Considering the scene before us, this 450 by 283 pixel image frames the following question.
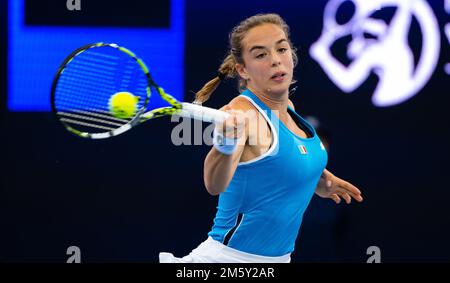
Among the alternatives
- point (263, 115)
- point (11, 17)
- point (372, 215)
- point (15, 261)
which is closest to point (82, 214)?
point (15, 261)

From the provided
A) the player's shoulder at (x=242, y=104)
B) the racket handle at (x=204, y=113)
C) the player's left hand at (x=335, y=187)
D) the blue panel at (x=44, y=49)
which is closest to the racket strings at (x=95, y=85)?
the racket handle at (x=204, y=113)

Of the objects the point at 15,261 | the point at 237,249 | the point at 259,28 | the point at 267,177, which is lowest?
the point at 15,261

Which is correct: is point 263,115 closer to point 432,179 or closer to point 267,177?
point 267,177

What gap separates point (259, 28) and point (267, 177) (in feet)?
2.09

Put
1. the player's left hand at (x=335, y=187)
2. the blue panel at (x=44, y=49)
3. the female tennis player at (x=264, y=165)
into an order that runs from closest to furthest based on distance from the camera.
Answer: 1. the female tennis player at (x=264, y=165)
2. the player's left hand at (x=335, y=187)
3. the blue panel at (x=44, y=49)

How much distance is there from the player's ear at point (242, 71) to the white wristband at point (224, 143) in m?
0.65

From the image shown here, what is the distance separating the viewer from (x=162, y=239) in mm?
5113


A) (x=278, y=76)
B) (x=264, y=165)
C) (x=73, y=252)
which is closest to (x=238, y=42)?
(x=278, y=76)

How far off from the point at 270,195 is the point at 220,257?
337 mm

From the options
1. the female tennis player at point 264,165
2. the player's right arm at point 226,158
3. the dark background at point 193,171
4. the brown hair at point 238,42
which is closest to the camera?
the player's right arm at point 226,158

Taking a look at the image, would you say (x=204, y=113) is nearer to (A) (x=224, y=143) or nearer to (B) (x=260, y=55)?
(A) (x=224, y=143)

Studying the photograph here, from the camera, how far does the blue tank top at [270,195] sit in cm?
312

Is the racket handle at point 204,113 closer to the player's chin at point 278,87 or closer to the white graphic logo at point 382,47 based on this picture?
the player's chin at point 278,87
